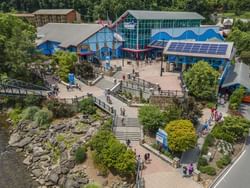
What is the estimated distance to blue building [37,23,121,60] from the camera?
2023 inches

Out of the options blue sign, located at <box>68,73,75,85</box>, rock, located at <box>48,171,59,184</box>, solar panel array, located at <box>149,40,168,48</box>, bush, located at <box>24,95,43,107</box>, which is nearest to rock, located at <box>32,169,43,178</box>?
rock, located at <box>48,171,59,184</box>

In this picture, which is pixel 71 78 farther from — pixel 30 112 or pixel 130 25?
pixel 130 25

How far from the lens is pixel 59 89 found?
1593 inches

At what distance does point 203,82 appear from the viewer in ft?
116

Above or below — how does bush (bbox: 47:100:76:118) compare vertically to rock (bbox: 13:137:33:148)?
above

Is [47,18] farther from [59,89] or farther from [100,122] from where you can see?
[100,122]

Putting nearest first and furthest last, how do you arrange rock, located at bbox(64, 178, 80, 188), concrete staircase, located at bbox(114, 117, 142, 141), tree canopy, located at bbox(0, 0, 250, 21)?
rock, located at bbox(64, 178, 80, 188)
concrete staircase, located at bbox(114, 117, 142, 141)
tree canopy, located at bbox(0, 0, 250, 21)

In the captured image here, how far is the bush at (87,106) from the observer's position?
33.3m

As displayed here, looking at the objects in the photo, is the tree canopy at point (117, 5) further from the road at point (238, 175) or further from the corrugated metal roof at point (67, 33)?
the road at point (238, 175)

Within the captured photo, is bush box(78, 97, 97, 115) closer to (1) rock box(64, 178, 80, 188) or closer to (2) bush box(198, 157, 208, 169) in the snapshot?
(1) rock box(64, 178, 80, 188)

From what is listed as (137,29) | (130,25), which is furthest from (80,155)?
(130,25)

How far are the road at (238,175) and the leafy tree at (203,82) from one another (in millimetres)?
10985

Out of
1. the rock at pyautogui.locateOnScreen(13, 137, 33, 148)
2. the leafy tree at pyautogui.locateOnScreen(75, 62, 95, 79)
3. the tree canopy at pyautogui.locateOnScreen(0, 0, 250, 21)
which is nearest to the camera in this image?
the rock at pyautogui.locateOnScreen(13, 137, 33, 148)

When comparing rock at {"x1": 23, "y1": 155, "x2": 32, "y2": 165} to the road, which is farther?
rock at {"x1": 23, "y1": 155, "x2": 32, "y2": 165}
